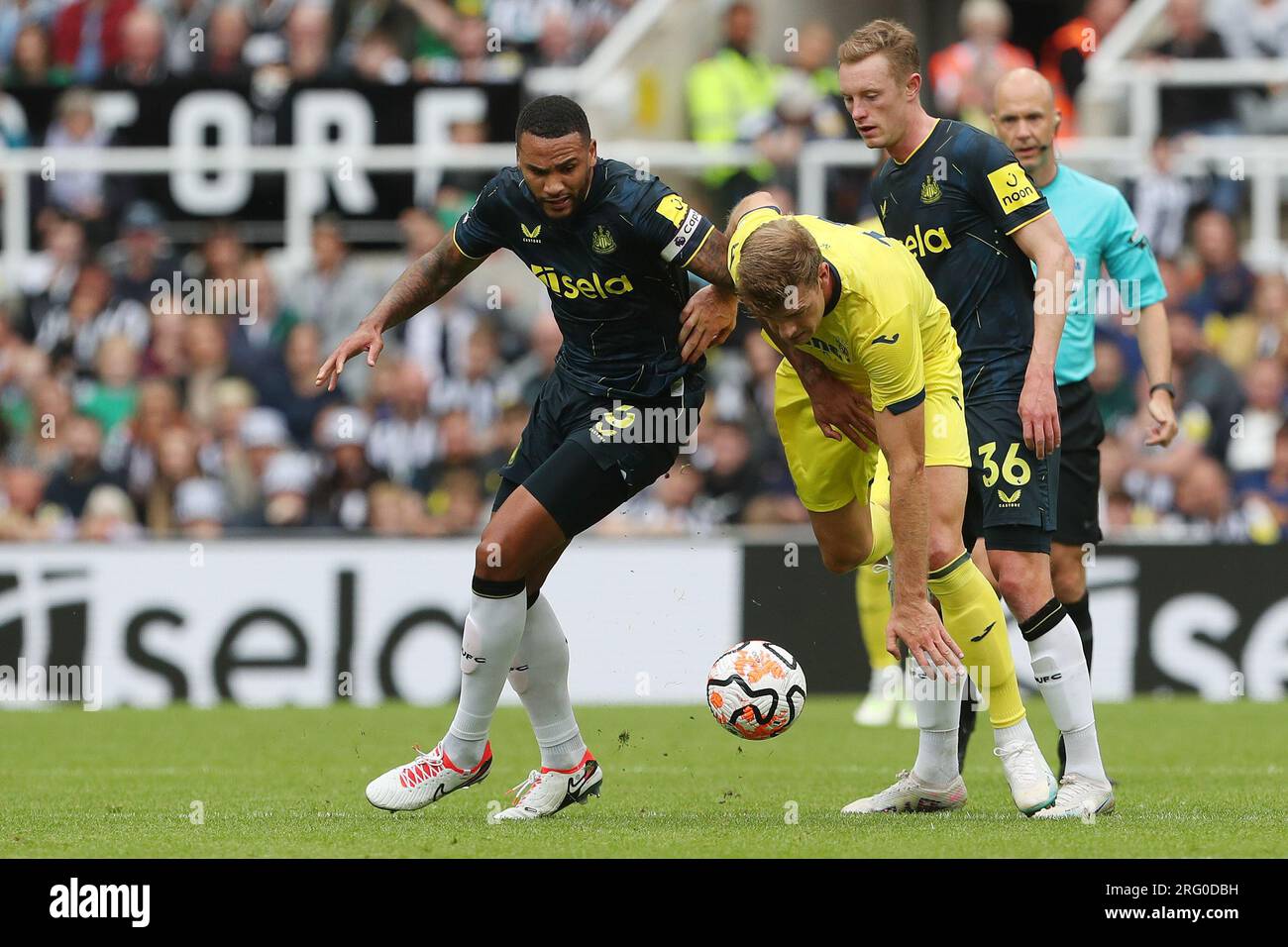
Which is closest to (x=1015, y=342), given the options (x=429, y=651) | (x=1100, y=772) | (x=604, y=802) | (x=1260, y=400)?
(x=1100, y=772)

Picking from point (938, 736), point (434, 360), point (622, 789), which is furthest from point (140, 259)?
point (938, 736)

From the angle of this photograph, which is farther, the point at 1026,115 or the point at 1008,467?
the point at 1026,115

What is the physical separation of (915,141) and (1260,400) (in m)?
7.74

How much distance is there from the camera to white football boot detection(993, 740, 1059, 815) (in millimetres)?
6762

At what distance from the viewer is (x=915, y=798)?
7.21 metres

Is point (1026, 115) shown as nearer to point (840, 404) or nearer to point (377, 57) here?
point (840, 404)

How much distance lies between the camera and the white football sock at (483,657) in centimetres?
700

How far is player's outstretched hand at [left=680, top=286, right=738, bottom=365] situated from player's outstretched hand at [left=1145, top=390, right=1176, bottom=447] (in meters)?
2.05

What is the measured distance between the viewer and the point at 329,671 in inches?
502

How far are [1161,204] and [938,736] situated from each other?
28.5 feet

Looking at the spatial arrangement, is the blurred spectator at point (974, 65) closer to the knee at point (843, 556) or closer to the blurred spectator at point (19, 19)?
the knee at point (843, 556)

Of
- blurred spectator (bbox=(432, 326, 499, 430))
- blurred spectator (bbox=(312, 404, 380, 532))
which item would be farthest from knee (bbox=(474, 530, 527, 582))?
blurred spectator (bbox=(432, 326, 499, 430))

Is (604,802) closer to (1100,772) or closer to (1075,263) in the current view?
(1100,772)

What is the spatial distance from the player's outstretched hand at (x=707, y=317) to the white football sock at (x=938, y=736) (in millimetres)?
1485
